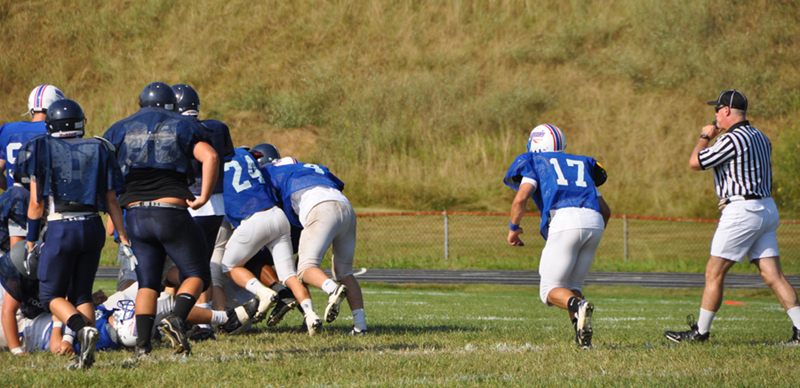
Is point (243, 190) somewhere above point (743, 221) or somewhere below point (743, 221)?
above

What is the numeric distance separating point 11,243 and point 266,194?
198 centimetres

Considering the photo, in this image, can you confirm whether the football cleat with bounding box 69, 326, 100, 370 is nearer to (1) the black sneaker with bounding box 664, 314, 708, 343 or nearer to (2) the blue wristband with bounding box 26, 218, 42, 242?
(2) the blue wristband with bounding box 26, 218, 42, 242

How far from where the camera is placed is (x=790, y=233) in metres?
23.0

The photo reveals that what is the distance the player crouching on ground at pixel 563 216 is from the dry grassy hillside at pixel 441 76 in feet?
76.6

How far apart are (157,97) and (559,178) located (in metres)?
2.87

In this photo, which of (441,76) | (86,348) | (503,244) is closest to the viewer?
(86,348)

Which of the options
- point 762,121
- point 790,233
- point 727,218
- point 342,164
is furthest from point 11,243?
point 762,121

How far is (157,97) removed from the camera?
5082 mm

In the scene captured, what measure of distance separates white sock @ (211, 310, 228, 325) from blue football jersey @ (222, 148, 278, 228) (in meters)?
0.80

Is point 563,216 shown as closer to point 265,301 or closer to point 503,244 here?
point 265,301

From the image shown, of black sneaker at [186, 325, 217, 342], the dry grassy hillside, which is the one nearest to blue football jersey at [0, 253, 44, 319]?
black sneaker at [186, 325, 217, 342]

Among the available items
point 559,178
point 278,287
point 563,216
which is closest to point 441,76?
point 278,287

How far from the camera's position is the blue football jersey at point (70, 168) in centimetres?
471

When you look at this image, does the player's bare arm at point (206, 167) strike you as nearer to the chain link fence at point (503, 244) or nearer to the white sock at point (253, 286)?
the white sock at point (253, 286)
